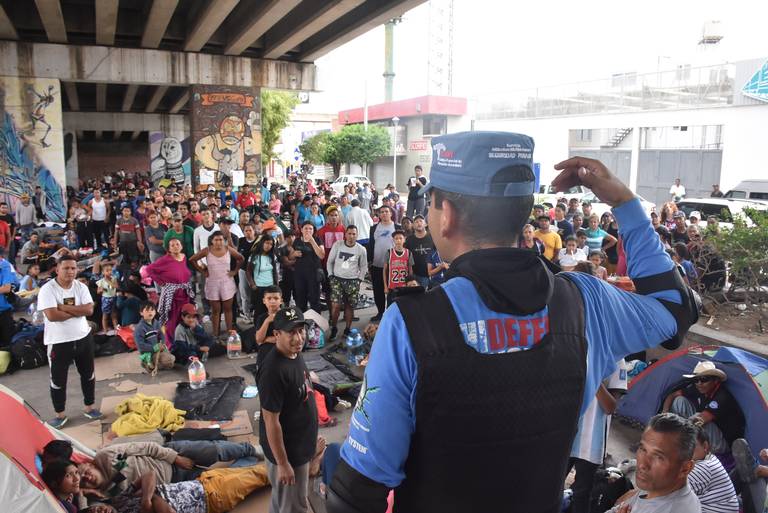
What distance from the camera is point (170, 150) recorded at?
33.4m

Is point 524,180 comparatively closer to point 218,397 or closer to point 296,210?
point 218,397

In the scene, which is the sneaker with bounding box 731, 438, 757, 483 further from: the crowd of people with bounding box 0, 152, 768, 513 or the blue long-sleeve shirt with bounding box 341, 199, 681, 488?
the blue long-sleeve shirt with bounding box 341, 199, 681, 488

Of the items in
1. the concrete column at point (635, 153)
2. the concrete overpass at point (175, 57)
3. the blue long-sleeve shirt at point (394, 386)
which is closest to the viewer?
the blue long-sleeve shirt at point (394, 386)

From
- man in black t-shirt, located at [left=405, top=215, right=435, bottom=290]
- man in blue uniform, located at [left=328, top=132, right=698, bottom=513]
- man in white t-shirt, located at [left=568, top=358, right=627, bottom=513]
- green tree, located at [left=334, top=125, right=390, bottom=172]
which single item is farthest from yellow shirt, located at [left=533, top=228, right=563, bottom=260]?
green tree, located at [left=334, top=125, right=390, bottom=172]

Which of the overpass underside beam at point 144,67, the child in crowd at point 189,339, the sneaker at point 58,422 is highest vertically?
the overpass underside beam at point 144,67

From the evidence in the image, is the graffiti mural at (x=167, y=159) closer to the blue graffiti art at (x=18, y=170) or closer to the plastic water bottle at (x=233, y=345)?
the blue graffiti art at (x=18, y=170)

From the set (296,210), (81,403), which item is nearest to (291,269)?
(81,403)

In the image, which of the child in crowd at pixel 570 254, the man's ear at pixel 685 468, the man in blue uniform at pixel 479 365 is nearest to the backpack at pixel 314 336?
the child in crowd at pixel 570 254

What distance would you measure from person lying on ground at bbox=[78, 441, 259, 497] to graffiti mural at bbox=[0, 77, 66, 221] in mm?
15889

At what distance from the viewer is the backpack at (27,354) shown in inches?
323

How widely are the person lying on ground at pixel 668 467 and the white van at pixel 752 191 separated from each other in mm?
18815

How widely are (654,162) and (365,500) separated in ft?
107

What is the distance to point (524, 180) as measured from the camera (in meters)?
1.54

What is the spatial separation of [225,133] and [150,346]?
13779mm
